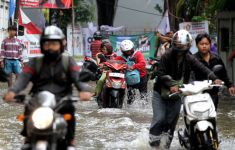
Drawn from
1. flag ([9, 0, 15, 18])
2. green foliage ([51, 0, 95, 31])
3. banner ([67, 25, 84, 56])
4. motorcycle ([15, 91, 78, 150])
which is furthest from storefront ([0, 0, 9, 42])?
motorcycle ([15, 91, 78, 150])

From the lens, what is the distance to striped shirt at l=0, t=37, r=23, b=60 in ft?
54.0

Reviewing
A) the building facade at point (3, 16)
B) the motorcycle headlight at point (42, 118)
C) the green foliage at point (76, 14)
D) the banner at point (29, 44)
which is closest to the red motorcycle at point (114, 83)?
the motorcycle headlight at point (42, 118)

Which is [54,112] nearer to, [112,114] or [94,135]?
[94,135]

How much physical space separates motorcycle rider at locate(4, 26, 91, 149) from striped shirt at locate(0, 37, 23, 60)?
10.3 metres

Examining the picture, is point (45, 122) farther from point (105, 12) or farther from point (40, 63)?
point (105, 12)

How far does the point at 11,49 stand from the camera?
16.5 m

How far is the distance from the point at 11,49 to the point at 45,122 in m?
11.4

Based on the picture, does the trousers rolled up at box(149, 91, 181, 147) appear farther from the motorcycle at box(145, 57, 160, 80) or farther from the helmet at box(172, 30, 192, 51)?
the helmet at box(172, 30, 192, 51)

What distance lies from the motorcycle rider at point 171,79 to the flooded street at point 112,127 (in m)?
0.42

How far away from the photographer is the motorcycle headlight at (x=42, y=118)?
17.8 feet

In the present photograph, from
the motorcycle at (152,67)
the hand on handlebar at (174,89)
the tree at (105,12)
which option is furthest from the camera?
the tree at (105,12)

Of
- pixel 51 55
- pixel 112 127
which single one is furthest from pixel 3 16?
pixel 51 55

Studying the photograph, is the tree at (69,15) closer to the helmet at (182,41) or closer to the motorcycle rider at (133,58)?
the motorcycle rider at (133,58)

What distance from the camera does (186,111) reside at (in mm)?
7680
